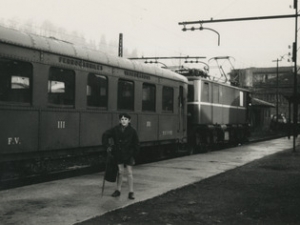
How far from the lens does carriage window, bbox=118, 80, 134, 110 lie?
1198 cm

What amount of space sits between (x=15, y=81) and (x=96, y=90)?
2772 millimetres

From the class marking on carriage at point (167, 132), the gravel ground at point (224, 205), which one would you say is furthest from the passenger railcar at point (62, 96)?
the gravel ground at point (224, 205)

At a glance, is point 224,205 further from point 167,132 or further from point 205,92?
point 205,92

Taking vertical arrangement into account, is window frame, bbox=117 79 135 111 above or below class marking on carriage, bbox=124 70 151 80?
below

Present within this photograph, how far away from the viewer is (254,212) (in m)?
6.89

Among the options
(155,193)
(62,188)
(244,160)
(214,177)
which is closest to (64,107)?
(62,188)

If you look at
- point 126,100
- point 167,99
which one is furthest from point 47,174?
point 167,99

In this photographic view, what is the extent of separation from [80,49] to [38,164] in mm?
2899

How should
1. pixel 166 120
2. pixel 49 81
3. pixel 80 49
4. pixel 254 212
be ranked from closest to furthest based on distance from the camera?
pixel 254 212 → pixel 49 81 → pixel 80 49 → pixel 166 120

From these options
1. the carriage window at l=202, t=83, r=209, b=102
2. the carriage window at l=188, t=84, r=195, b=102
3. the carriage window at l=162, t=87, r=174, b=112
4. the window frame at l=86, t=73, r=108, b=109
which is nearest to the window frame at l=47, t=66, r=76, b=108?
the window frame at l=86, t=73, r=108, b=109

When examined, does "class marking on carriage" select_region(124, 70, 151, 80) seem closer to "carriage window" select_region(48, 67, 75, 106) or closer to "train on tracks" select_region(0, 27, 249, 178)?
"train on tracks" select_region(0, 27, 249, 178)

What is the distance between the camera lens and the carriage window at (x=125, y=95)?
12.0 metres

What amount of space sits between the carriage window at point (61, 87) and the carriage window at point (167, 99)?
16.5 ft

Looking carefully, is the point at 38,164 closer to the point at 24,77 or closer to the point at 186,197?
the point at 24,77
